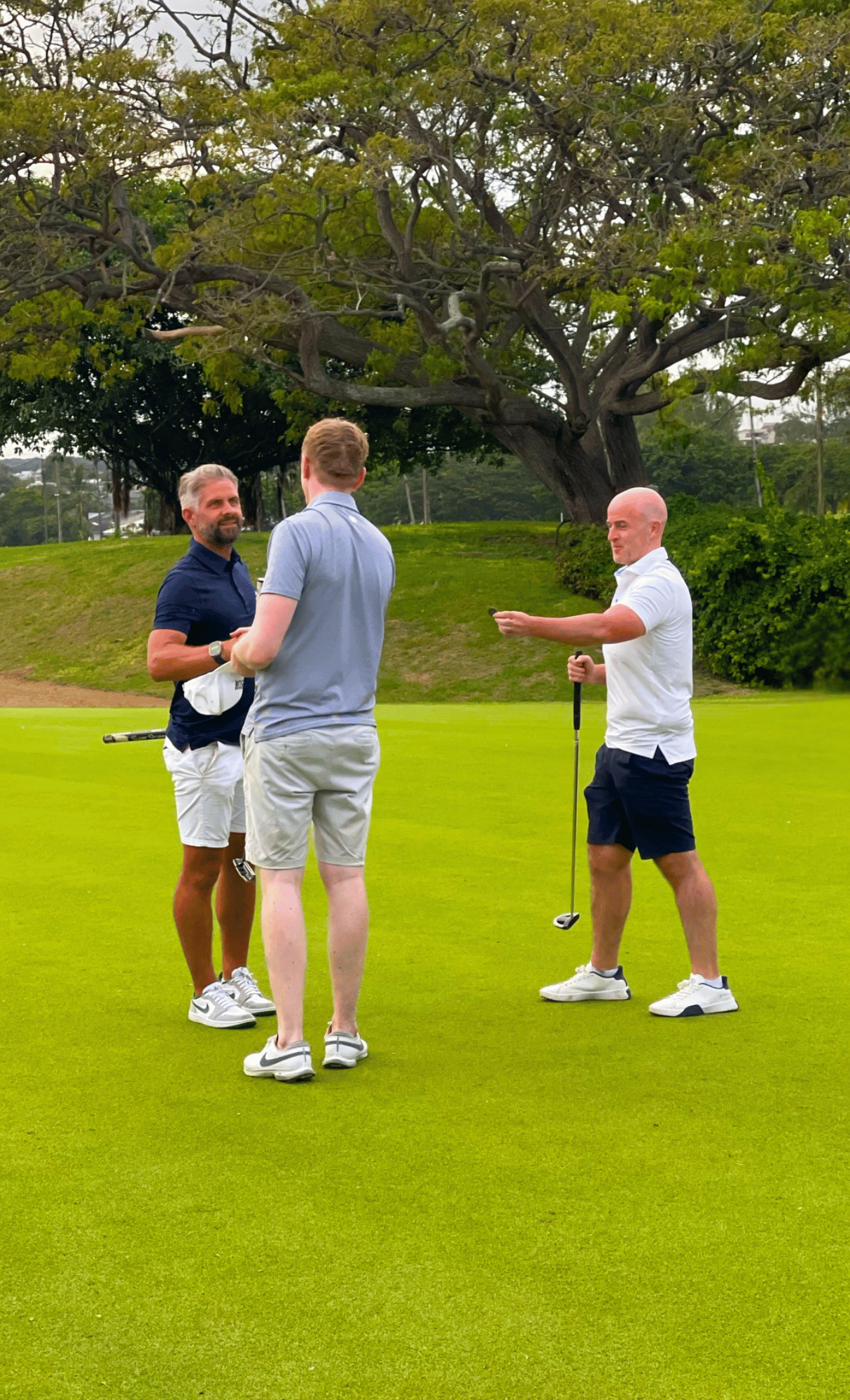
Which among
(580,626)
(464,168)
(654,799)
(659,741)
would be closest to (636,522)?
(580,626)

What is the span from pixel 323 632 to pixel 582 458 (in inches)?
1162

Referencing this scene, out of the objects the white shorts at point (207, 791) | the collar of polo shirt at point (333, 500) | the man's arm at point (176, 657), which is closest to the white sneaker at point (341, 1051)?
the white shorts at point (207, 791)

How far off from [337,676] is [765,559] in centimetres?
2139

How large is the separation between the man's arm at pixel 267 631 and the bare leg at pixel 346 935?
83 centimetres

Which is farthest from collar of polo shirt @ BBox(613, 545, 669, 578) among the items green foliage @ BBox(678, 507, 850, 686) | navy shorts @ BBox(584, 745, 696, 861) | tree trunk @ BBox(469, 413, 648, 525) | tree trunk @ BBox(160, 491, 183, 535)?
tree trunk @ BBox(160, 491, 183, 535)

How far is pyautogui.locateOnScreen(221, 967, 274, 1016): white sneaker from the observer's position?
5.92 meters

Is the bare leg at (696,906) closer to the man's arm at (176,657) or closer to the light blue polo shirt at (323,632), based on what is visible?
the light blue polo shirt at (323,632)

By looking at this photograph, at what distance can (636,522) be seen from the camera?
575cm

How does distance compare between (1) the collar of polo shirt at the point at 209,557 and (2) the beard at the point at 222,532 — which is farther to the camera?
(1) the collar of polo shirt at the point at 209,557

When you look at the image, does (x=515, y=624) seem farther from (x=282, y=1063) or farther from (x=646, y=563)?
(x=282, y=1063)

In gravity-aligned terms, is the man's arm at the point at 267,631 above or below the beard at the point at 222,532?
below

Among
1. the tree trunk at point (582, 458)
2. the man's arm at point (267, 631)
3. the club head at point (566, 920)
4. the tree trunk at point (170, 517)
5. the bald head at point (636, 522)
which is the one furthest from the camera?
the tree trunk at point (170, 517)

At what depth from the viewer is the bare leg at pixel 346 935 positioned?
5.12 meters

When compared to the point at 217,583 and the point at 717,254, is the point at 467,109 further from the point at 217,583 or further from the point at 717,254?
the point at 217,583
